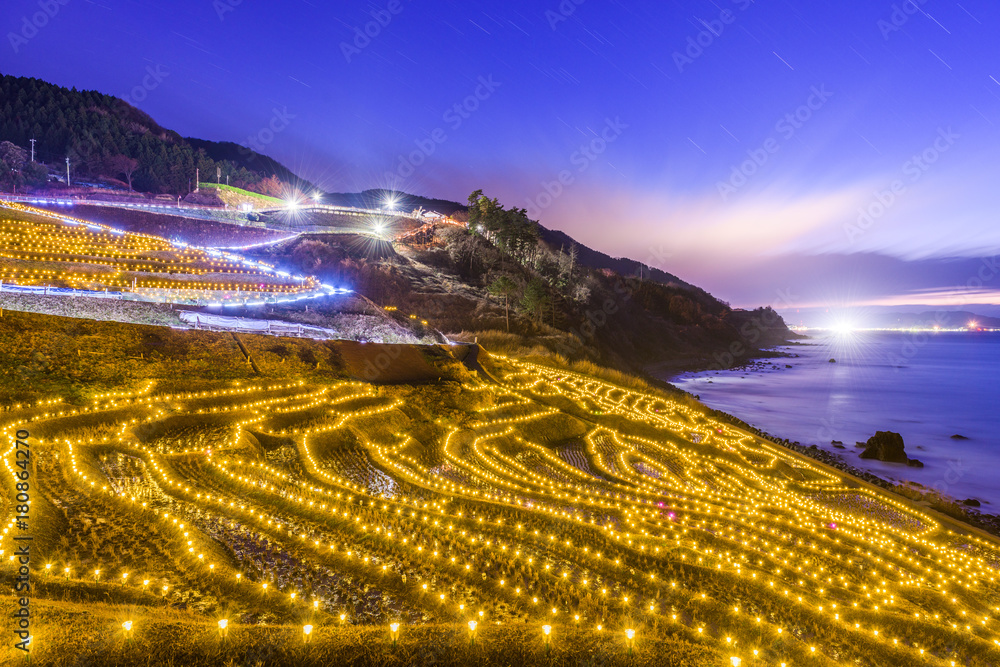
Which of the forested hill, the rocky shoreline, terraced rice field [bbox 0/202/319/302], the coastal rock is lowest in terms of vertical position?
the rocky shoreline

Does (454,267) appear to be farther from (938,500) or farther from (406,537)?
(406,537)

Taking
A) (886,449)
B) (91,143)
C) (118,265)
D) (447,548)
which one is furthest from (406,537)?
(91,143)

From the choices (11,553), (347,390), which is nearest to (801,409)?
(347,390)

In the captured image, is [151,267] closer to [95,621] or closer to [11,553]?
[11,553]

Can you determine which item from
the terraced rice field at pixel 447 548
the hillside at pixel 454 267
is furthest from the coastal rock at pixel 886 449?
the hillside at pixel 454 267

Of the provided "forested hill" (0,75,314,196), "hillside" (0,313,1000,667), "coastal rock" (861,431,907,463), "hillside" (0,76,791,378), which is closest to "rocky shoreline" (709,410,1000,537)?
"hillside" (0,313,1000,667)

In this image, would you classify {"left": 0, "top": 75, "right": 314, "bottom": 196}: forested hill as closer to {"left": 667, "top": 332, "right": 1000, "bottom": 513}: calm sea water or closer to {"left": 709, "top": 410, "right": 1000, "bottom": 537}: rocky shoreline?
{"left": 667, "top": 332, "right": 1000, "bottom": 513}: calm sea water
